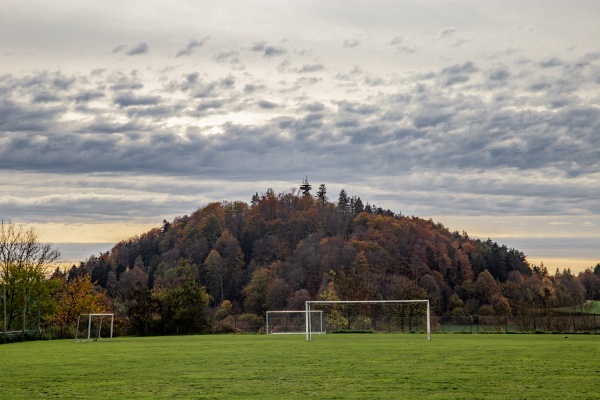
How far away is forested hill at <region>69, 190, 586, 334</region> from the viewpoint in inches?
4466

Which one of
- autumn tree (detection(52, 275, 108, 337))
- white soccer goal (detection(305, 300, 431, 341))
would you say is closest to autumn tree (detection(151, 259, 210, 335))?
white soccer goal (detection(305, 300, 431, 341))

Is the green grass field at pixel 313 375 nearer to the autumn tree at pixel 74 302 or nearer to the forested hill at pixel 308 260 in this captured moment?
the autumn tree at pixel 74 302

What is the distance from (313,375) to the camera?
20.4 m

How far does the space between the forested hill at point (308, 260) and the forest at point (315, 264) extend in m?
0.21

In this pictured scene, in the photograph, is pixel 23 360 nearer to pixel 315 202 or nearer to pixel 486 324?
pixel 486 324

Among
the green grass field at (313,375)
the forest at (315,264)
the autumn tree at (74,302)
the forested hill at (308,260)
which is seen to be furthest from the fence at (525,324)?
the autumn tree at (74,302)

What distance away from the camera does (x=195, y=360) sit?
26609mm

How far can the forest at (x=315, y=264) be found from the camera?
107188mm

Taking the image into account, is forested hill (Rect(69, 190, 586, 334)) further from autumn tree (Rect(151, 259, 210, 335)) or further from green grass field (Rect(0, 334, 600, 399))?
green grass field (Rect(0, 334, 600, 399))

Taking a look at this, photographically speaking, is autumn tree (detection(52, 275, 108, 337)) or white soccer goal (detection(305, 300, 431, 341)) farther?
autumn tree (detection(52, 275, 108, 337))

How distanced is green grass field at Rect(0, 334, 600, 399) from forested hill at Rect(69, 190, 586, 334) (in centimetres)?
6038

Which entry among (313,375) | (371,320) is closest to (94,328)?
(371,320)

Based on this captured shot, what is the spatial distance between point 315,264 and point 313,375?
102362mm

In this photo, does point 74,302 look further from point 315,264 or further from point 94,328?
point 315,264
